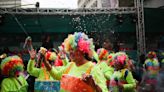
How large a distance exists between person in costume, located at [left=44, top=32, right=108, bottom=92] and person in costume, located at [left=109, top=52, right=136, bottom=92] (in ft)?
7.45

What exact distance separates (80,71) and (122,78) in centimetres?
262

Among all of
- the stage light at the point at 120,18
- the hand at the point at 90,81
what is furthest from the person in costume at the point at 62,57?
the stage light at the point at 120,18

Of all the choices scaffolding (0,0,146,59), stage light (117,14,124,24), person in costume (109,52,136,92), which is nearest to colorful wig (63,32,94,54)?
person in costume (109,52,136,92)

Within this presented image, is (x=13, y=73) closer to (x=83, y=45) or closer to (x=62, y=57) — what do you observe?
(x=62, y=57)

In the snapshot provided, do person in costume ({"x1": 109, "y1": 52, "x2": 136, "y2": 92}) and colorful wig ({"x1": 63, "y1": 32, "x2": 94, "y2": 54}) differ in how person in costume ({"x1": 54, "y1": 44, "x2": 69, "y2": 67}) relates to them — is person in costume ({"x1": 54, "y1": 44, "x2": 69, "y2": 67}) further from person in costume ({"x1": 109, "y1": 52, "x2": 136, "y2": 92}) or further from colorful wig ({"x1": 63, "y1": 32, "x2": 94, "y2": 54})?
colorful wig ({"x1": 63, "y1": 32, "x2": 94, "y2": 54})

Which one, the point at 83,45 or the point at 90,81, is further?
the point at 83,45

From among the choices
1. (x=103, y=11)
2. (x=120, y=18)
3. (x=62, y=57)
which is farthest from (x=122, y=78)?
(x=120, y=18)

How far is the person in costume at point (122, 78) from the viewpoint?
19.7 ft

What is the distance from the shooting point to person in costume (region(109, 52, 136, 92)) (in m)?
6.02

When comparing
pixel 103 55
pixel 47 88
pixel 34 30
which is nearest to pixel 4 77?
pixel 47 88

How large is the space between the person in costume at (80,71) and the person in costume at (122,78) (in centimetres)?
227

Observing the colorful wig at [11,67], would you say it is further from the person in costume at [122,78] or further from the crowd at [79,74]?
the person in costume at [122,78]

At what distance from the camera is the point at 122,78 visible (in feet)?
20.3

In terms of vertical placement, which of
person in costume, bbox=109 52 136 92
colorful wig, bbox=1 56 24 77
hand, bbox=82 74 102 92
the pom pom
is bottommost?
person in costume, bbox=109 52 136 92
